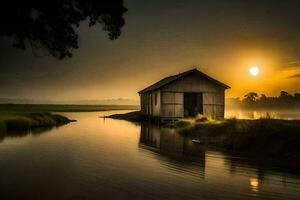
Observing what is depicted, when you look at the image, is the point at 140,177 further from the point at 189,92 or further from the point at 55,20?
the point at 189,92

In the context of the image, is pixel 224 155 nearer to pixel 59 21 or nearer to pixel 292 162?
pixel 292 162

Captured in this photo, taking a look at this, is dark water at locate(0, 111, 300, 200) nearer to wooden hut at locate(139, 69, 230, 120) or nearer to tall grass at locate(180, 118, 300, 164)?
tall grass at locate(180, 118, 300, 164)

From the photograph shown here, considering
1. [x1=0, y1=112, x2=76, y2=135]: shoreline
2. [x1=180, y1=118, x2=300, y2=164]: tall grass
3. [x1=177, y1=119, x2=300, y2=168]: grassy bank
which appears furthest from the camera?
[x1=0, y1=112, x2=76, y2=135]: shoreline

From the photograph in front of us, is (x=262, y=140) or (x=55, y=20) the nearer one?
(x=55, y=20)

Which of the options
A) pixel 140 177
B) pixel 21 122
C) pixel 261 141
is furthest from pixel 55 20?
pixel 21 122

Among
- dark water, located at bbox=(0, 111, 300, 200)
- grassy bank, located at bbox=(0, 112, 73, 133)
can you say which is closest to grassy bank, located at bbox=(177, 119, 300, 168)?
dark water, located at bbox=(0, 111, 300, 200)

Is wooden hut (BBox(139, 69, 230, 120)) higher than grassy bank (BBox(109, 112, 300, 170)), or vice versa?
wooden hut (BBox(139, 69, 230, 120))

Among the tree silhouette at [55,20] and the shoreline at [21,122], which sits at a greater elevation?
the tree silhouette at [55,20]

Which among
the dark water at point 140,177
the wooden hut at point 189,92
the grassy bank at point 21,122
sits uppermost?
the wooden hut at point 189,92

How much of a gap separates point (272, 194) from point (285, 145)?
264 inches

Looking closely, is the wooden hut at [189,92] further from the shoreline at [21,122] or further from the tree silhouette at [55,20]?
the tree silhouette at [55,20]

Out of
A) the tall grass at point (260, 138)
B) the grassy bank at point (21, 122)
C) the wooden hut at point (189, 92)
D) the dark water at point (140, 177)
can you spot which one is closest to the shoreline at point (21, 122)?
the grassy bank at point (21, 122)

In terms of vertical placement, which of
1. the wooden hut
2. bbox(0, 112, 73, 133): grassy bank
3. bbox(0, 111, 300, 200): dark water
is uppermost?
the wooden hut

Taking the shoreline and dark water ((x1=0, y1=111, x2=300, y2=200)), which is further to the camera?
the shoreline
